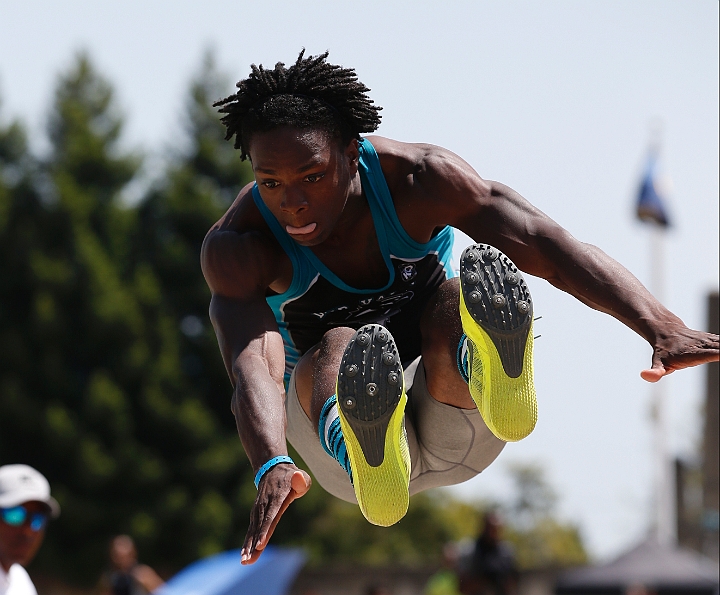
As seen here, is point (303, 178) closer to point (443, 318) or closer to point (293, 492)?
point (443, 318)

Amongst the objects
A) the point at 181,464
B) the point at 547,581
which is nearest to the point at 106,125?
the point at 181,464

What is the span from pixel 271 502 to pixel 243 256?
115 cm

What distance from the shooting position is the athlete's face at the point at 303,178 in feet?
13.8

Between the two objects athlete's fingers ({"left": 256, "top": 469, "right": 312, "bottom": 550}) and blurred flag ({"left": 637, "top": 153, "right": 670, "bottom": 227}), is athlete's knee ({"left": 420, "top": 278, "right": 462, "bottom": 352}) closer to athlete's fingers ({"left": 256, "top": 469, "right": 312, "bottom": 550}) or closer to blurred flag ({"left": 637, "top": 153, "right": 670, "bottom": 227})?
athlete's fingers ({"left": 256, "top": 469, "right": 312, "bottom": 550})

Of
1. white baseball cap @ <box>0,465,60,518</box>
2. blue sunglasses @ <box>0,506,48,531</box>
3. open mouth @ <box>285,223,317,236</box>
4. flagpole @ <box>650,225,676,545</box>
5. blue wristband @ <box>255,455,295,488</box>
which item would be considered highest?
open mouth @ <box>285,223,317,236</box>

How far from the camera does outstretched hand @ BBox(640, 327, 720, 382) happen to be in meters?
3.95

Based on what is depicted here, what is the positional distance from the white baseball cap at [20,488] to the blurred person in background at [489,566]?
5.04 metres

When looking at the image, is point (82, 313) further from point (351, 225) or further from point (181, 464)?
point (351, 225)

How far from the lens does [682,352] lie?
13.1 ft

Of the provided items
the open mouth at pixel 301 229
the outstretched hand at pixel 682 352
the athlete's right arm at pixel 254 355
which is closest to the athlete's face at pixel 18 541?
the athlete's right arm at pixel 254 355

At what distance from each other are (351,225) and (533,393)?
3.34 ft

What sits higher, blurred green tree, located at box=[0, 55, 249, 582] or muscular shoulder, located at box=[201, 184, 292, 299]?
muscular shoulder, located at box=[201, 184, 292, 299]

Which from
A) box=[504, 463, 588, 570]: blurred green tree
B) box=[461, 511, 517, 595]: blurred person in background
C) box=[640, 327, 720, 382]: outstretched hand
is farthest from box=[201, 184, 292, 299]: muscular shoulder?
box=[504, 463, 588, 570]: blurred green tree

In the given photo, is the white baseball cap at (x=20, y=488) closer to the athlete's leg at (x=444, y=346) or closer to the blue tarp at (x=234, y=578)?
the athlete's leg at (x=444, y=346)
